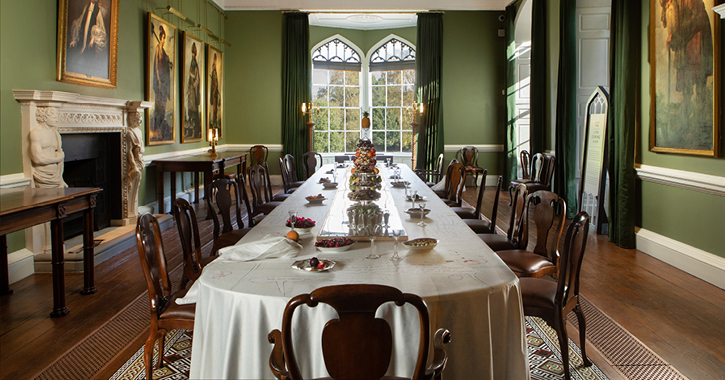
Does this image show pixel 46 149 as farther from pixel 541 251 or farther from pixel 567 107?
pixel 567 107

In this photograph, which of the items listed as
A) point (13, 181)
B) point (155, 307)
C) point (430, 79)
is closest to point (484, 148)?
point (430, 79)

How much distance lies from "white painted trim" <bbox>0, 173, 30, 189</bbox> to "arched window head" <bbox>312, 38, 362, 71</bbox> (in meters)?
8.85

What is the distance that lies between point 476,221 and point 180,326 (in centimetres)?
295

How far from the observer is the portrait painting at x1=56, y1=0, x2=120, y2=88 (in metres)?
5.18

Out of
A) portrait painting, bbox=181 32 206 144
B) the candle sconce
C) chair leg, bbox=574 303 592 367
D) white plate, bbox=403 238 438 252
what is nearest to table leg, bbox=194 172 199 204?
portrait painting, bbox=181 32 206 144

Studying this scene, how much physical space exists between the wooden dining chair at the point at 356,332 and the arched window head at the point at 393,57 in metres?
11.7

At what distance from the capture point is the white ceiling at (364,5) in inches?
438

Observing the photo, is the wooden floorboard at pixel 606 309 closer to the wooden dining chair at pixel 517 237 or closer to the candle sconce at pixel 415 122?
the wooden dining chair at pixel 517 237

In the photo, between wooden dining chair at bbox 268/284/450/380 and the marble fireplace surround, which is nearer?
wooden dining chair at bbox 268/284/450/380

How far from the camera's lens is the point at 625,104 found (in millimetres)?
5719

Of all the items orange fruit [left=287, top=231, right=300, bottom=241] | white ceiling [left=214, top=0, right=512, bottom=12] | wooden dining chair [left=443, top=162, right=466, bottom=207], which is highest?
white ceiling [left=214, top=0, right=512, bottom=12]

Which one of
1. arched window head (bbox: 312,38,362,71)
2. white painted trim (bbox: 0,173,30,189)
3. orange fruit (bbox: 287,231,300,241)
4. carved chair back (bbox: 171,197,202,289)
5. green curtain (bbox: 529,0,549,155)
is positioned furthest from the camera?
arched window head (bbox: 312,38,362,71)

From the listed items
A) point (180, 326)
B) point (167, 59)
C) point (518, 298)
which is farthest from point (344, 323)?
point (167, 59)

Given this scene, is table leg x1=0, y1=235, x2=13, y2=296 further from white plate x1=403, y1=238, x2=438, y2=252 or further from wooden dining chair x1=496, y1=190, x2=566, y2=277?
wooden dining chair x1=496, y1=190, x2=566, y2=277
